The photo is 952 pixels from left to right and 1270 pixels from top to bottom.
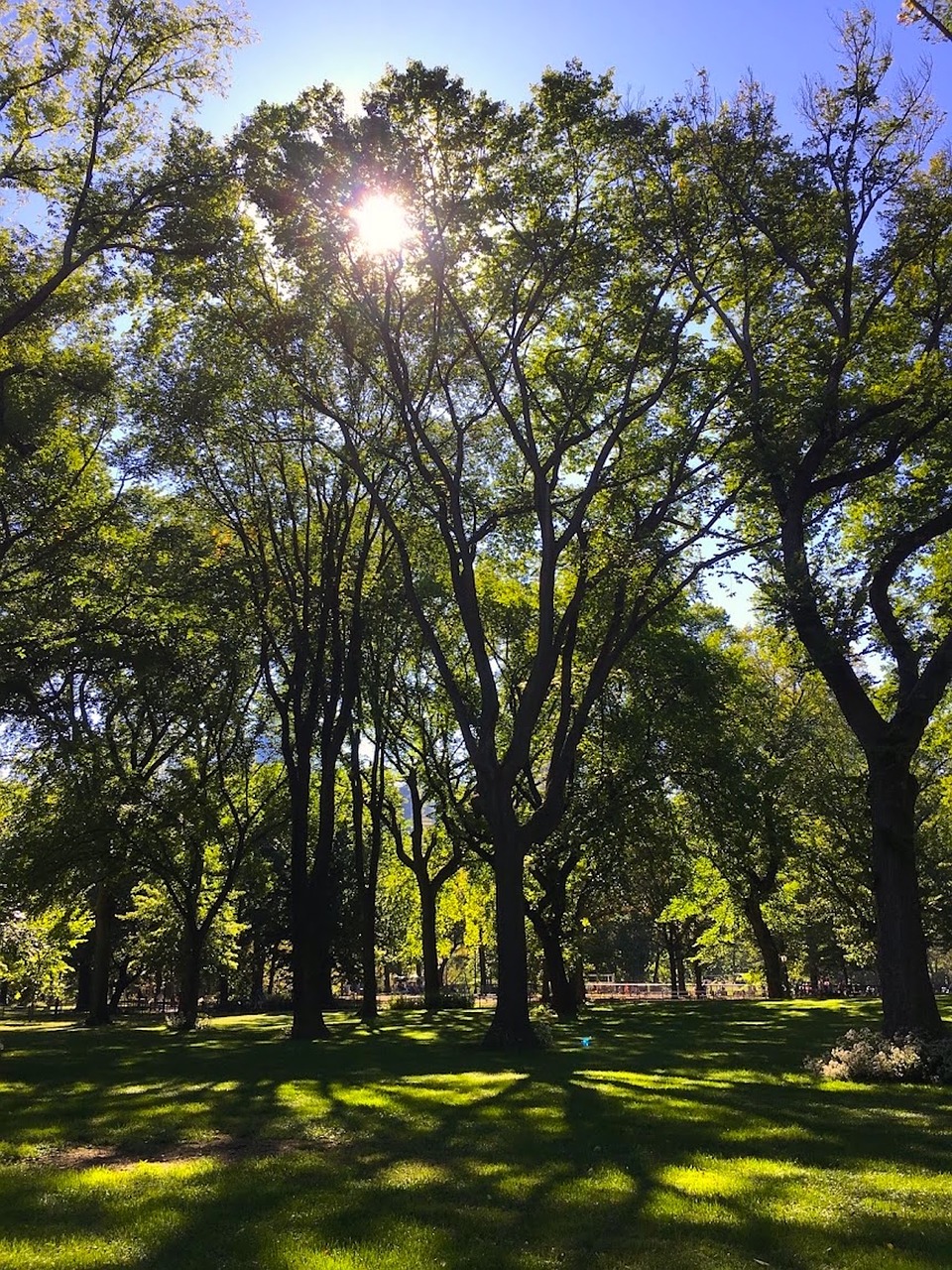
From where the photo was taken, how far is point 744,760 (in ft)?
87.9

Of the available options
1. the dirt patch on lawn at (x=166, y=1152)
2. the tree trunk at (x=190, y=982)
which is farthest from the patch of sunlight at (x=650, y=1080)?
the tree trunk at (x=190, y=982)

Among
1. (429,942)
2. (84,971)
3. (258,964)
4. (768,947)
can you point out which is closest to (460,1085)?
(429,942)

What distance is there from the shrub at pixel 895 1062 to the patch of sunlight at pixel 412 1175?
26.7 ft

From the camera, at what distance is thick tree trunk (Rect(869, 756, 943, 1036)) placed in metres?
13.4

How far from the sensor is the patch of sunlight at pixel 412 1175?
253 inches

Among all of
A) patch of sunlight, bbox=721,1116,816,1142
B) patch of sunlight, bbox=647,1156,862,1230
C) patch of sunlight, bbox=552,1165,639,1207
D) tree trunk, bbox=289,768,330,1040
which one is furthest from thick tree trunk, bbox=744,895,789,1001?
patch of sunlight, bbox=552,1165,639,1207

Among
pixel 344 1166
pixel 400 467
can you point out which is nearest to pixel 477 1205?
pixel 344 1166

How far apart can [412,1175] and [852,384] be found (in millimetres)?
16397

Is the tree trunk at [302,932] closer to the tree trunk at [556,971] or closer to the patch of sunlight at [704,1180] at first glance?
the tree trunk at [556,971]

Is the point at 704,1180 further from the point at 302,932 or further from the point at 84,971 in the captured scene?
the point at 84,971

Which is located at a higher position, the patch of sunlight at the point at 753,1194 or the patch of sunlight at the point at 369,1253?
the patch of sunlight at the point at 369,1253

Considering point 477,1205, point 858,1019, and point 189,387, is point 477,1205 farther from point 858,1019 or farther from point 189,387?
point 858,1019

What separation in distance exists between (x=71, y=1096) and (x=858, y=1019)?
63.6ft

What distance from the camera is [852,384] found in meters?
17.2
